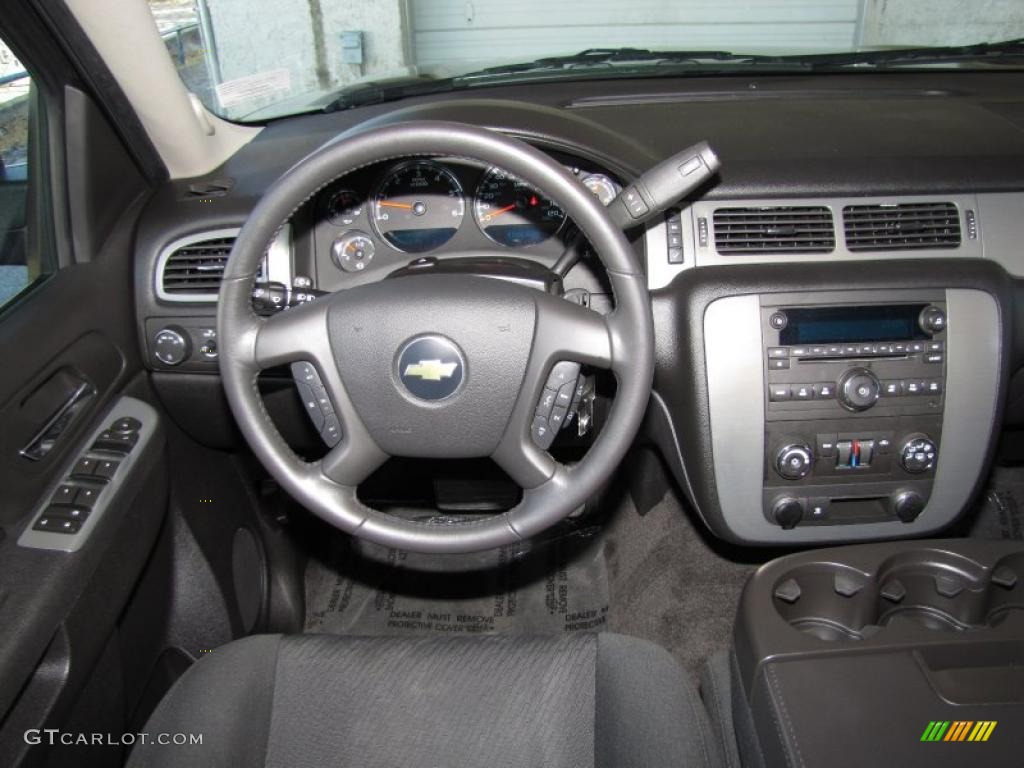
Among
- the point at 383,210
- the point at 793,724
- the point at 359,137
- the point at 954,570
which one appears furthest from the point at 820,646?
the point at 383,210

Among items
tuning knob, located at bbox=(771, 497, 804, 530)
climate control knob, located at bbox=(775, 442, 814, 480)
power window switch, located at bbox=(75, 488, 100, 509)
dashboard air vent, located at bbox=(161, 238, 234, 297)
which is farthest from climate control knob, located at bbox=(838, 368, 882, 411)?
power window switch, located at bbox=(75, 488, 100, 509)

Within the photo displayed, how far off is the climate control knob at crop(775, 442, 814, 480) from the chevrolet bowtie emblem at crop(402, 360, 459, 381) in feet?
2.35

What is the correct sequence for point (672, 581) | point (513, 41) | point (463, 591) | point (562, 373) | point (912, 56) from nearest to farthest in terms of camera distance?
point (562, 373), point (912, 56), point (672, 581), point (463, 591), point (513, 41)

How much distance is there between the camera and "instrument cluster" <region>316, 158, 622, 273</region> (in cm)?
169

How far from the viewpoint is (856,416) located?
1.62m

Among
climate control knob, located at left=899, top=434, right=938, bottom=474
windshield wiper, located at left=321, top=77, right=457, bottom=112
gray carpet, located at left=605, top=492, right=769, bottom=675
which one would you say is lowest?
gray carpet, located at left=605, top=492, right=769, bottom=675

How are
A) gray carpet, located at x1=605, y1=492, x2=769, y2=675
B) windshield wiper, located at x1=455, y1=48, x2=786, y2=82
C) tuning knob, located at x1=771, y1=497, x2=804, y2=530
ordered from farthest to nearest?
gray carpet, located at x1=605, y1=492, x2=769, y2=675, windshield wiper, located at x1=455, y1=48, x2=786, y2=82, tuning knob, located at x1=771, y1=497, x2=804, y2=530

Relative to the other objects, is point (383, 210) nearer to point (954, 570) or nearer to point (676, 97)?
point (676, 97)

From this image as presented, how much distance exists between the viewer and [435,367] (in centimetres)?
128

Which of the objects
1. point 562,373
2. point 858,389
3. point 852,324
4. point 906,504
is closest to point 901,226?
point 852,324

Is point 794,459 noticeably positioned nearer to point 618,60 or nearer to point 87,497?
point 618,60

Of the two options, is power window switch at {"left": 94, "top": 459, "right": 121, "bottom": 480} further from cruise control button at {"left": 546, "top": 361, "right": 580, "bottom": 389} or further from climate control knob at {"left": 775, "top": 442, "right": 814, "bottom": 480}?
climate control knob at {"left": 775, "top": 442, "right": 814, "bottom": 480}

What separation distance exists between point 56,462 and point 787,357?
1.33 m

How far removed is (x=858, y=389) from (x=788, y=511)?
0.91 ft
